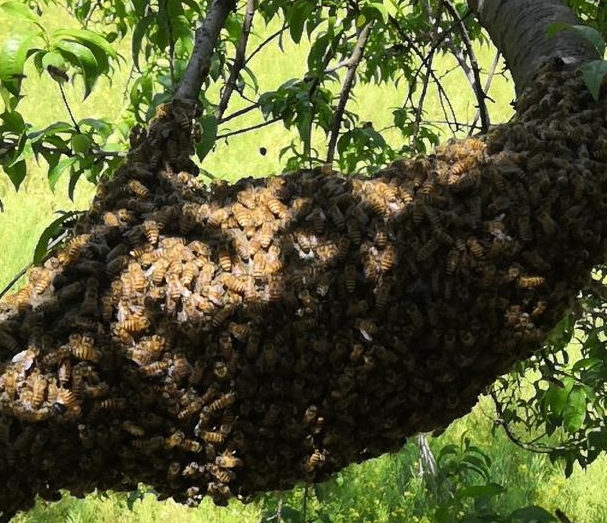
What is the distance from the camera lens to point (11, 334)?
1213mm

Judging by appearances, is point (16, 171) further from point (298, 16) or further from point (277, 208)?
point (277, 208)

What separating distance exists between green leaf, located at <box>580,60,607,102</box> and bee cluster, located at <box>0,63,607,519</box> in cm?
7

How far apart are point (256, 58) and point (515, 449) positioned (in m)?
6.20

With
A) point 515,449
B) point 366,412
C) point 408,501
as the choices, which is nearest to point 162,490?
point 366,412

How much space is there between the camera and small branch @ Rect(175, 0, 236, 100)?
1.50m

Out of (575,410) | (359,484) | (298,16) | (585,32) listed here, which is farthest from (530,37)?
(359,484)

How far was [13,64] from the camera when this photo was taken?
1.72 meters

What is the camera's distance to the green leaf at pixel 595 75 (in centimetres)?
131

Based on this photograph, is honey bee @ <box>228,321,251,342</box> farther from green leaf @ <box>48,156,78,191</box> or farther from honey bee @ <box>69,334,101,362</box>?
green leaf @ <box>48,156,78,191</box>

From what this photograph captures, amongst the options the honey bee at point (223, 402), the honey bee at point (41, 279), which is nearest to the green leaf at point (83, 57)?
the honey bee at point (41, 279)

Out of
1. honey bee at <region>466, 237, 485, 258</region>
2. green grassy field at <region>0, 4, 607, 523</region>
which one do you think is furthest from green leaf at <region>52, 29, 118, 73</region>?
green grassy field at <region>0, 4, 607, 523</region>

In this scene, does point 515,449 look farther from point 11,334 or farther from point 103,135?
point 11,334

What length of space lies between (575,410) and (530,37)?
51.1 inches

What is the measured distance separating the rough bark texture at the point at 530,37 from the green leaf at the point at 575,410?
118cm
